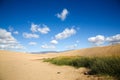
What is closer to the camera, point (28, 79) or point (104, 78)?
point (104, 78)

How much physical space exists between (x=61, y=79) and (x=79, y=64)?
5007mm

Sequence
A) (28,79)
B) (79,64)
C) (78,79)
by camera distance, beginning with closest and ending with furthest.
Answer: (78,79), (28,79), (79,64)

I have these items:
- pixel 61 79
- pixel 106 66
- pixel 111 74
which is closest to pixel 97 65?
pixel 106 66

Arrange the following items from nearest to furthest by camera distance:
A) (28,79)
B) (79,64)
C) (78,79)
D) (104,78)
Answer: (104,78) → (78,79) → (28,79) → (79,64)

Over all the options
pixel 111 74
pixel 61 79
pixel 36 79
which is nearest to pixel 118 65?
pixel 111 74

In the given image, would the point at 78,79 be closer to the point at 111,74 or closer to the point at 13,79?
the point at 111,74

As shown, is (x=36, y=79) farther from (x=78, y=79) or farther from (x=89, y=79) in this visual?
A: (x=89, y=79)

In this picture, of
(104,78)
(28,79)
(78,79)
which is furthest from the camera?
(28,79)

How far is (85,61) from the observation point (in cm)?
1317

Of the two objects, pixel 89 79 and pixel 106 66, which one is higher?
pixel 106 66

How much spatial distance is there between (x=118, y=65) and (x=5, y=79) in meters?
6.11

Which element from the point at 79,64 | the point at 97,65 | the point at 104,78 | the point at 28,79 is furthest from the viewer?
the point at 79,64

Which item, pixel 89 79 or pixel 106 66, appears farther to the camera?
pixel 106 66

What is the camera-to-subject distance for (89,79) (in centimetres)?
784
